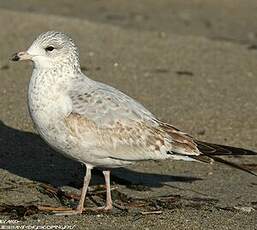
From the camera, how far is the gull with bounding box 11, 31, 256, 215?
6.11 metres

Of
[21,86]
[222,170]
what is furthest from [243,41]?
[222,170]

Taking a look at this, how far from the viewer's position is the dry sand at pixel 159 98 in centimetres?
635

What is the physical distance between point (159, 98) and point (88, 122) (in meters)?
3.40

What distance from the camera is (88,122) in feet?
20.2

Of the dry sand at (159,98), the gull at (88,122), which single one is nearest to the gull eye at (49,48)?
the gull at (88,122)

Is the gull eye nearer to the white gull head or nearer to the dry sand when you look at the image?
the white gull head

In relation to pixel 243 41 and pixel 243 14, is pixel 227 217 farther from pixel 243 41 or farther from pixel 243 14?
pixel 243 14

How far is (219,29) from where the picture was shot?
49.6 feet

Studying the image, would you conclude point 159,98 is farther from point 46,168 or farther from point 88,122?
point 88,122

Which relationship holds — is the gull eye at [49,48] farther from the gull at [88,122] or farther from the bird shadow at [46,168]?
the bird shadow at [46,168]

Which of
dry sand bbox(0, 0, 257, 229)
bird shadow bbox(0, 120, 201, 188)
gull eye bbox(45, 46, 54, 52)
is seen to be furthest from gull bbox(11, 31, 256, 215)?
bird shadow bbox(0, 120, 201, 188)

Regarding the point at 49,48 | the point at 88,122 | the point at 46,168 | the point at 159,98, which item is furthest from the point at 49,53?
the point at 159,98

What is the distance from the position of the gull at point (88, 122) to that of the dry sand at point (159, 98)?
0.45 m

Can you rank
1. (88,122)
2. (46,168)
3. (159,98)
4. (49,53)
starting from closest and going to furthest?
(88,122)
(49,53)
(46,168)
(159,98)
